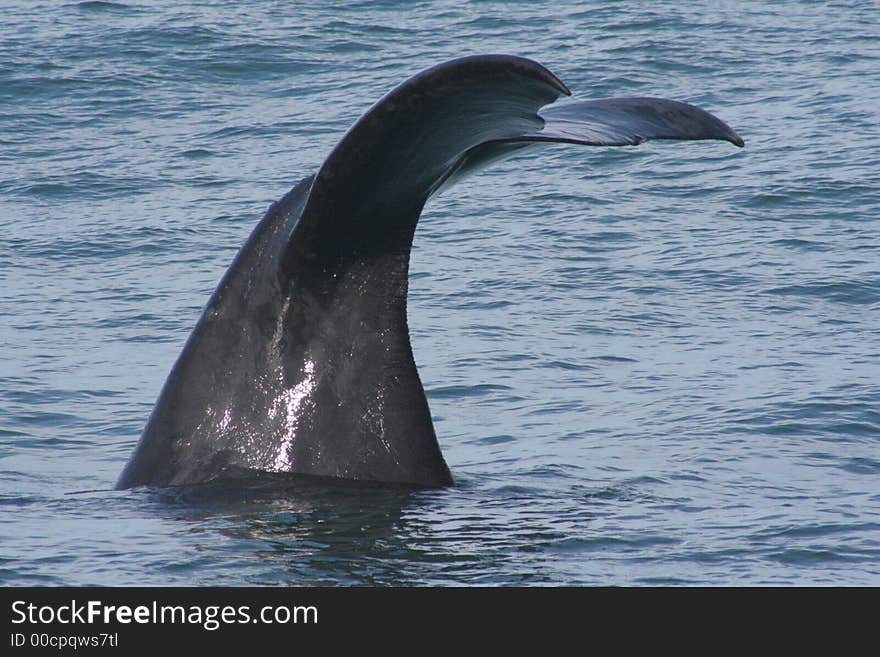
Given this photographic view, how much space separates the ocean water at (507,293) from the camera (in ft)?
18.0

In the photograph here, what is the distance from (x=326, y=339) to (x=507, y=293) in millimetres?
6348

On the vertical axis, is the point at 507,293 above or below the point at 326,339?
below

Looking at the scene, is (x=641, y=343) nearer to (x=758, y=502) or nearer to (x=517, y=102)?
(x=758, y=502)

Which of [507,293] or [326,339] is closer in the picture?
[326,339]

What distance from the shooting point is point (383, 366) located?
5.33 m

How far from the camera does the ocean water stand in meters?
5.48

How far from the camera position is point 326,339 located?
5.34m

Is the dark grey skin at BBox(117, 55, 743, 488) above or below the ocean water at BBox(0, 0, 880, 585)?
above

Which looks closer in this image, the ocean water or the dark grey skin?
the dark grey skin

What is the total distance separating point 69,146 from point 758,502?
1237 cm

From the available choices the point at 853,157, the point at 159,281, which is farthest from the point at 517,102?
the point at 853,157

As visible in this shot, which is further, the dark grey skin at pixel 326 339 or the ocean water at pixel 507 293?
the ocean water at pixel 507 293

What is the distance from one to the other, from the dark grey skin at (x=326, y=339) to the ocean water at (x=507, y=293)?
14cm

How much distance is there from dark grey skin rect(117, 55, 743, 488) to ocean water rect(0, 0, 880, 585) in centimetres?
14
